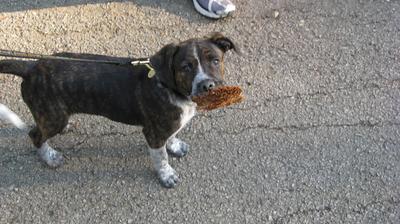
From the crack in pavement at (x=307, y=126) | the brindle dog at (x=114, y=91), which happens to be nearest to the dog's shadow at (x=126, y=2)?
the crack in pavement at (x=307, y=126)

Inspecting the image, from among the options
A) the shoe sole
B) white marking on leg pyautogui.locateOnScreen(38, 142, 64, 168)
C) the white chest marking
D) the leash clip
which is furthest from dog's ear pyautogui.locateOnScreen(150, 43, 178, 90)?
the shoe sole

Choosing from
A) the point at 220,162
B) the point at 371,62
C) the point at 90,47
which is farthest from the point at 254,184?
the point at 90,47

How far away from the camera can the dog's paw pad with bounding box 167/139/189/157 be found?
427 centimetres

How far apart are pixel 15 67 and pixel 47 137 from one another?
63 cm

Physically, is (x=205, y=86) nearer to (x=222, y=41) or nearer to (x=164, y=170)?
(x=222, y=41)

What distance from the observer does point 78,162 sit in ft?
14.0

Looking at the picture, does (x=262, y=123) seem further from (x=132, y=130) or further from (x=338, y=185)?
(x=132, y=130)

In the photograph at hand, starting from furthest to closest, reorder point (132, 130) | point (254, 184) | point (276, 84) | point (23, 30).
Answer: point (23, 30) → point (276, 84) → point (132, 130) → point (254, 184)

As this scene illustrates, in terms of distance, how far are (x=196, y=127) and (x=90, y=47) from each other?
140cm

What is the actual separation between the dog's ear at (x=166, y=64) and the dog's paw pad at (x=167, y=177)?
3.06 ft

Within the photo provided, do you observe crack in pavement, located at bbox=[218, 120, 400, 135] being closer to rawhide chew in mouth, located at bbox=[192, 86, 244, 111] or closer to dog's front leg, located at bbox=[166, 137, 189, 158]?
dog's front leg, located at bbox=[166, 137, 189, 158]

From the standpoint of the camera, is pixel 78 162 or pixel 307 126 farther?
pixel 307 126

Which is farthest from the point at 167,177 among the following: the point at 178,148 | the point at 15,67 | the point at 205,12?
the point at 205,12

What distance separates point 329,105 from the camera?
15.2 feet
